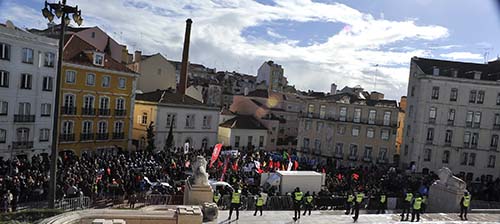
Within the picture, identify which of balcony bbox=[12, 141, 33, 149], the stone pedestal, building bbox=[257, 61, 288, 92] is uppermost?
building bbox=[257, 61, 288, 92]

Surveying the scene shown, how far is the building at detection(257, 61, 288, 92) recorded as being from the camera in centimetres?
9350

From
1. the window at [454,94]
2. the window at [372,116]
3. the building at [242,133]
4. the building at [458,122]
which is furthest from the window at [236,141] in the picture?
the window at [454,94]

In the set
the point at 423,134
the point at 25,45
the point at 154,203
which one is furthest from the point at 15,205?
the point at 423,134

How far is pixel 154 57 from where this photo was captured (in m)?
58.2

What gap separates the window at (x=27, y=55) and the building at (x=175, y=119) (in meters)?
14.5

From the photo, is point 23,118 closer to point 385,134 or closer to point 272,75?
point 385,134

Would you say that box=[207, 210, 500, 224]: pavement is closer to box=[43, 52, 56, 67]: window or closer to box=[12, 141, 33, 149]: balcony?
box=[12, 141, 33, 149]: balcony

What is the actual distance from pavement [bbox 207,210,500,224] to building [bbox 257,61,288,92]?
70.4 metres

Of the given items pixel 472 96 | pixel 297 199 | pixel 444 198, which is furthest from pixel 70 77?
pixel 472 96

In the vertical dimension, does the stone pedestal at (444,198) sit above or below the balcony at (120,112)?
below

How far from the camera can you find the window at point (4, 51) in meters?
31.2

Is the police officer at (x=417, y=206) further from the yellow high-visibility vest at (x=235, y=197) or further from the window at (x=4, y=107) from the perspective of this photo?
the window at (x=4, y=107)

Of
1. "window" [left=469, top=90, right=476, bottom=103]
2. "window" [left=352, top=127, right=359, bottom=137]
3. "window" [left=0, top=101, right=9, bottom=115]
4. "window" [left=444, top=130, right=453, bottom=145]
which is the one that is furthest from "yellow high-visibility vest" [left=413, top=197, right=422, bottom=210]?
"window" [left=352, top=127, right=359, bottom=137]

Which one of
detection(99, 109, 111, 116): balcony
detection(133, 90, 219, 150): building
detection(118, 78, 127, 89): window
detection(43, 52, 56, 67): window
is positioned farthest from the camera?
detection(133, 90, 219, 150): building
